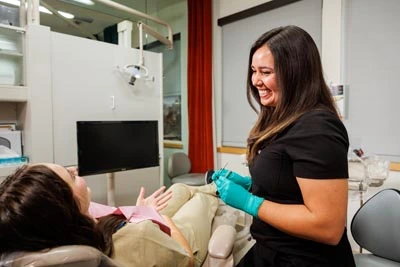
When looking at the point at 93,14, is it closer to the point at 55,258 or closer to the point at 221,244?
the point at 221,244

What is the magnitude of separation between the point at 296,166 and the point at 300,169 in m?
0.02

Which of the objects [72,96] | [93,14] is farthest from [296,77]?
[93,14]

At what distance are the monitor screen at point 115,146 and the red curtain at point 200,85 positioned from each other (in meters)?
1.05

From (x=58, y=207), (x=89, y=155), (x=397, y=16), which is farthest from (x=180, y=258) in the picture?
(x=397, y=16)

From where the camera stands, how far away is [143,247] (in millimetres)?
956

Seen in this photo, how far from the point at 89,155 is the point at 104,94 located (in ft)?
2.16

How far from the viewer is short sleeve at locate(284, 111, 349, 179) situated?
2.36 feet

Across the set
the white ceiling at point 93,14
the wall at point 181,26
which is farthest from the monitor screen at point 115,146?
the white ceiling at point 93,14

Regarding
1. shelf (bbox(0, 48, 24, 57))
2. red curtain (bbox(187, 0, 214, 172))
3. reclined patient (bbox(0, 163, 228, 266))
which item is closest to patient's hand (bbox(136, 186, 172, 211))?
reclined patient (bbox(0, 163, 228, 266))

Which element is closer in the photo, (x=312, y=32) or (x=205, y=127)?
(x=312, y=32)

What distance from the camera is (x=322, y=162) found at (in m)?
0.72

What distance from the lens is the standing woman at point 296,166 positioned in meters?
0.73

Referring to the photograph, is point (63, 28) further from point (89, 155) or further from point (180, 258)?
point (180, 258)

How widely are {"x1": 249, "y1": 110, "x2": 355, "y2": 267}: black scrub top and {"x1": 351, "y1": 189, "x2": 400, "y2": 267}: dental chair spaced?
46cm
